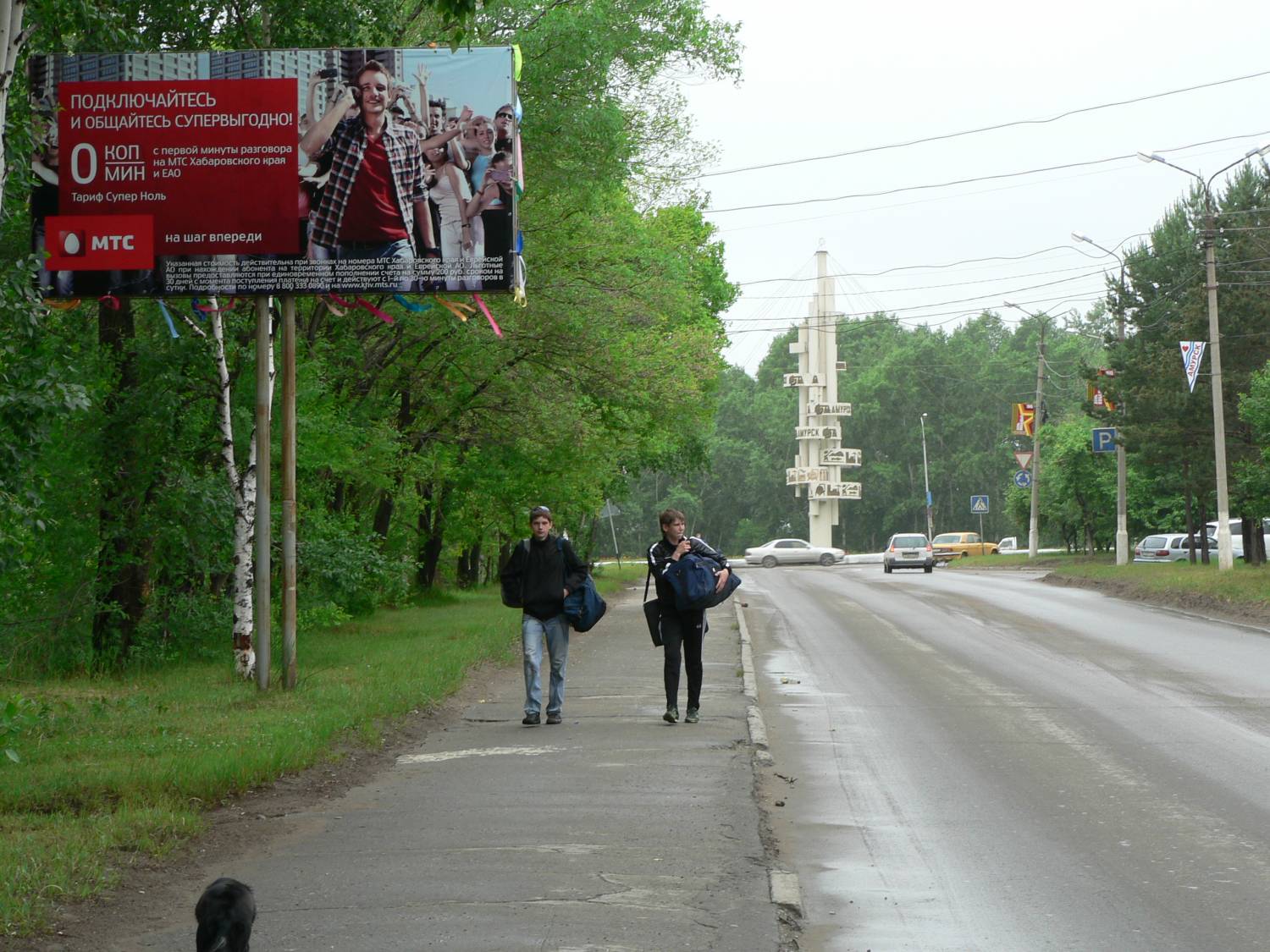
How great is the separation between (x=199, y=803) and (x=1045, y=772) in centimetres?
561

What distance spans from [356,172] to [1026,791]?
805cm

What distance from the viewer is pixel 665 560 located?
1261cm

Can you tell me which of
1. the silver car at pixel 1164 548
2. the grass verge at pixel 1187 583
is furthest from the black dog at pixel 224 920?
the silver car at pixel 1164 548

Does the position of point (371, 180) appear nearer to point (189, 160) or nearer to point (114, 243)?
point (189, 160)

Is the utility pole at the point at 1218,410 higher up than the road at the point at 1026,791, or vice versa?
the utility pole at the point at 1218,410

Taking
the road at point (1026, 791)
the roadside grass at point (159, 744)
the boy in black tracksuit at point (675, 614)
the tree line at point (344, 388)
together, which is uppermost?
the tree line at point (344, 388)

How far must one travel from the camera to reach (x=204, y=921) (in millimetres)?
4918

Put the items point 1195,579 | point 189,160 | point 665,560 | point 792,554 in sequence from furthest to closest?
point 792,554
point 1195,579
point 189,160
point 665,560

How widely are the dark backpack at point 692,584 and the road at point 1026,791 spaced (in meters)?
1.34

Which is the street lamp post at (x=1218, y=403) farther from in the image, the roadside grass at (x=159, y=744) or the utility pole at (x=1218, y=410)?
the roadside grass at (x=159, y=744)

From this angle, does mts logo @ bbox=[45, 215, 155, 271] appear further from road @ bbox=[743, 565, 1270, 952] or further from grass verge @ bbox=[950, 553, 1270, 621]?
grass verge @ bbox=[950, 553, 1270, 621]

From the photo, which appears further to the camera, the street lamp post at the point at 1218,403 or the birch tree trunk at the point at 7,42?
the street lamp post at the point at 1218,403

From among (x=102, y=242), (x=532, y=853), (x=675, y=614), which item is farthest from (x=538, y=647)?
(x=102, y=242)

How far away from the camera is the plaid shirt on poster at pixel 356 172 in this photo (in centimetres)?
1380
